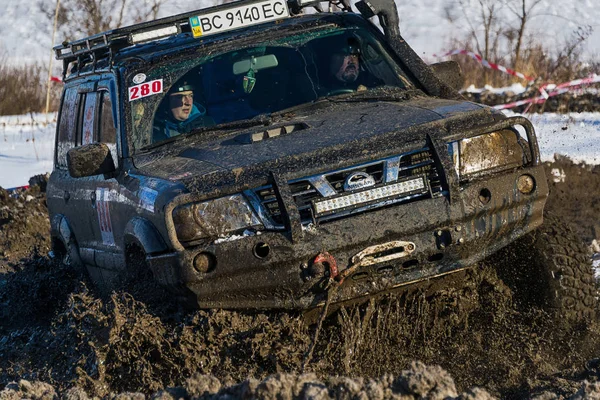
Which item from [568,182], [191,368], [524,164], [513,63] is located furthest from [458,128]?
[513,63]

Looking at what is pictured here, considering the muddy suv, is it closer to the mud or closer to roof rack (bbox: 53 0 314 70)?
roof rack (bbox: 53 0 314 70)

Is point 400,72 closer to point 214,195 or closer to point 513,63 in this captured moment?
point 214,195

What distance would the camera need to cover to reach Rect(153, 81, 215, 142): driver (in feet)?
18.8

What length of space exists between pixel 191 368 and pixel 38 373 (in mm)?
1029

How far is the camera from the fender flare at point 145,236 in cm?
486

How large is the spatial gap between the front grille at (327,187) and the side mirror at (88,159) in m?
1.15

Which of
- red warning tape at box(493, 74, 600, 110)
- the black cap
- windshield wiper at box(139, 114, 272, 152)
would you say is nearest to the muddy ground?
windshield wiper at box(139, 114, 272, 152)

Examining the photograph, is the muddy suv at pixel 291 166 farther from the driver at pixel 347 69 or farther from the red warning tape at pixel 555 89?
the red warning tape at pixel 555 89

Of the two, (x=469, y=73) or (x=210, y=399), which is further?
(x=469, y=73)

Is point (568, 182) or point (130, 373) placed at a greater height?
point (130, 373)

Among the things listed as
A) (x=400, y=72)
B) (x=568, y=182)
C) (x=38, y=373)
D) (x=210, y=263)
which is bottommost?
(x=568, y=182)

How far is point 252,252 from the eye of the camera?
4.64 metres

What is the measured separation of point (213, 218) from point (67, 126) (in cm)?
286

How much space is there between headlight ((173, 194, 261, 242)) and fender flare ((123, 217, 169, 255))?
0.56ft
